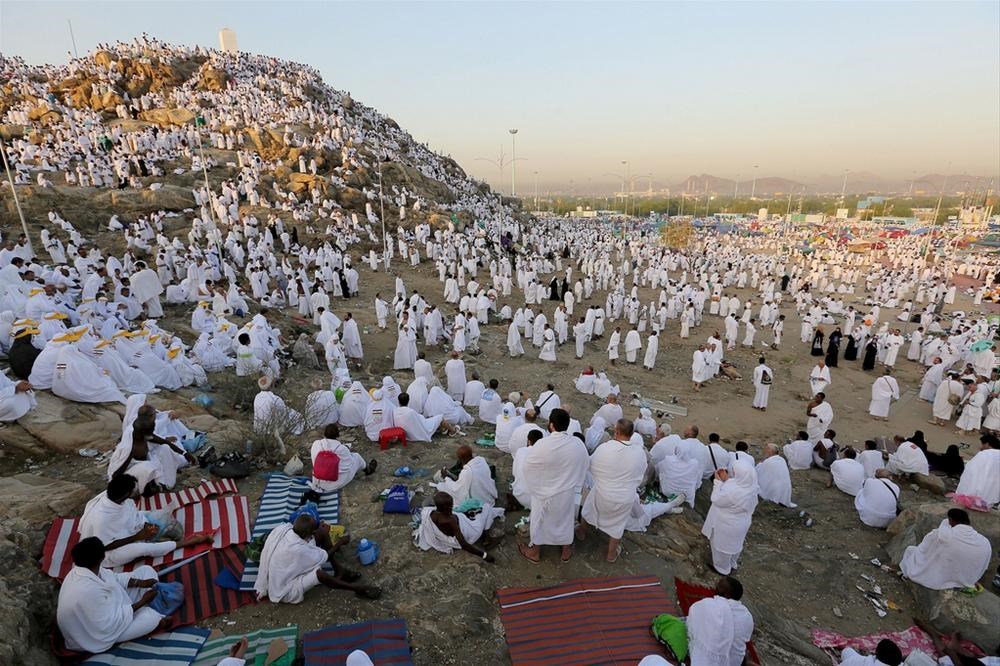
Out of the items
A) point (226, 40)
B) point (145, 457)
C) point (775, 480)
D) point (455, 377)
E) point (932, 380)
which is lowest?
point (932, 380)

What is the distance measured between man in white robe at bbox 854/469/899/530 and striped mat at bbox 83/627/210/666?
318 inches

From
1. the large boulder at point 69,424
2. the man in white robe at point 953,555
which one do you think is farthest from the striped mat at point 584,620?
the large boulder at point 69,424

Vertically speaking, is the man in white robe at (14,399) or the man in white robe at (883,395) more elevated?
the man in white robe at (14,399)

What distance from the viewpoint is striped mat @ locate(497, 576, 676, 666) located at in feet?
12.2

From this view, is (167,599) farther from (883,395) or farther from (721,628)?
(883,395)

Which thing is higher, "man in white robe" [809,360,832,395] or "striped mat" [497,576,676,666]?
"striped mat" [497,576,676,666]

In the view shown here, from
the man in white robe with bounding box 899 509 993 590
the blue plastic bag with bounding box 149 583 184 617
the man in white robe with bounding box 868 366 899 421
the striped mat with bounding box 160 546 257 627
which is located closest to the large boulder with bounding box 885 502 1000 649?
the man in white robe with bounding box 899 509 993 590

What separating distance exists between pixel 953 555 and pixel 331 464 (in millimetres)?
6903

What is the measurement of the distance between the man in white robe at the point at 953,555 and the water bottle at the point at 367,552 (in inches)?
236

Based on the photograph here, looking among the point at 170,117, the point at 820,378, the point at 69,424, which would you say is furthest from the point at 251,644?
the point at 170,117

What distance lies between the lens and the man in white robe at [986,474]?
6324 mm

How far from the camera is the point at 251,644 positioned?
12.1 feet

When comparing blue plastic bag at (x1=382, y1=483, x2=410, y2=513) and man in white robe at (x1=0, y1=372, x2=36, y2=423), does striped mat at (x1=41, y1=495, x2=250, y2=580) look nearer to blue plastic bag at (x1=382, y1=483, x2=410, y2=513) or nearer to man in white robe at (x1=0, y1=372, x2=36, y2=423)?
blue plastic bag at (x1=382, y1=483, x2=410, y2=513)

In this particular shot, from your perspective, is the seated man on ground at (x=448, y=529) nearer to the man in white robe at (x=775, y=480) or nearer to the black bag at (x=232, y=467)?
the black bag at (x=232, y=467)
